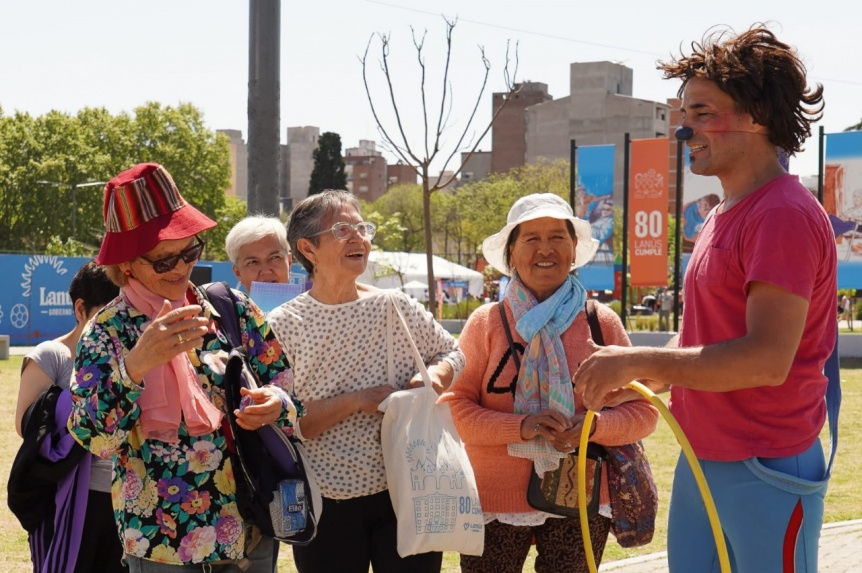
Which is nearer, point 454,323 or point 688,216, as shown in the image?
point 688,216

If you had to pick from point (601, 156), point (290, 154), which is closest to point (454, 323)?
point (601, 156)

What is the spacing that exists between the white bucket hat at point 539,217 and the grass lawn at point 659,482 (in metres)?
2.78

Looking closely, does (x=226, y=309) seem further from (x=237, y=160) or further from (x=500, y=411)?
(x=237, y=160)

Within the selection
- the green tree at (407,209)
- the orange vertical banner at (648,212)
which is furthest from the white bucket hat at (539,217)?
the green tree at (407,209)

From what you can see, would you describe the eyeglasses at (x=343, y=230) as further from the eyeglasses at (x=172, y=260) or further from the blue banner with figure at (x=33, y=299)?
the blue banner with figure at (x=33, y=299)

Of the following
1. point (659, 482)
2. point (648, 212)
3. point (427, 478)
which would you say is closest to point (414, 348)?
point (427, 478)

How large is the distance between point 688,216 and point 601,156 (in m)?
3.35

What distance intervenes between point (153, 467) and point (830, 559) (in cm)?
497

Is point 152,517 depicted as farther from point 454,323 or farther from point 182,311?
point 454,323

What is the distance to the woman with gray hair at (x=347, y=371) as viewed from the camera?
3.82 m

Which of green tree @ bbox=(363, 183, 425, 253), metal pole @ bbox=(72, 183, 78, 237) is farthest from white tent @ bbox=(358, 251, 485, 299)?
green tree @ bbox=(363, 183, 425, 253)

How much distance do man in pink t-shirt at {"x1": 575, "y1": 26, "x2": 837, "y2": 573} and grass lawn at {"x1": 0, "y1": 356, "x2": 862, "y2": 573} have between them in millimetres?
3906

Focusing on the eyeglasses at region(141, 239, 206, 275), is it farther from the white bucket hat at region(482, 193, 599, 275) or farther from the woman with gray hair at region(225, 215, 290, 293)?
the woman with gray hair at region(225, 215, 290, 293)

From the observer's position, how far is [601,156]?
28.1 metres
